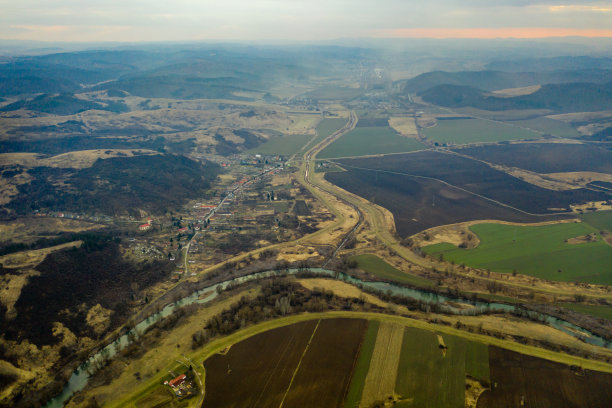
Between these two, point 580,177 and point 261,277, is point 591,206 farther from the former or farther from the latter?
point 261,277

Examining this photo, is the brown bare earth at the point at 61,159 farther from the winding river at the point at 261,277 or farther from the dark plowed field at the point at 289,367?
the dark plowed field at the point at 289,367

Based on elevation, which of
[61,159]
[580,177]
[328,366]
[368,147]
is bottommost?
[328,366]

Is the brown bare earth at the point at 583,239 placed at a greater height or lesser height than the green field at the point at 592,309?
greater

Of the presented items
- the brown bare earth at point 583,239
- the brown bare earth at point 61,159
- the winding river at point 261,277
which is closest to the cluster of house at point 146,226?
the winding river at point 261,277

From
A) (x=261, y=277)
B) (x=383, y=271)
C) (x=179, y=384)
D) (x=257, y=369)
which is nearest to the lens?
(x=179, y=384)

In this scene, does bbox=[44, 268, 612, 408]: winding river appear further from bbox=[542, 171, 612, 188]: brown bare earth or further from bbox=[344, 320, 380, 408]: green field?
bbox=[542, 171, 612, 188]: brown bare earth

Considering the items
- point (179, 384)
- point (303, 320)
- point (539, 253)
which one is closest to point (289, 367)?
point (303, 320)

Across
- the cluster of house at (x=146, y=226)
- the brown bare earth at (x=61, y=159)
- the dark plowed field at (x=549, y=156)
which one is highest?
the brown bare earth at (x=61, y=159)
